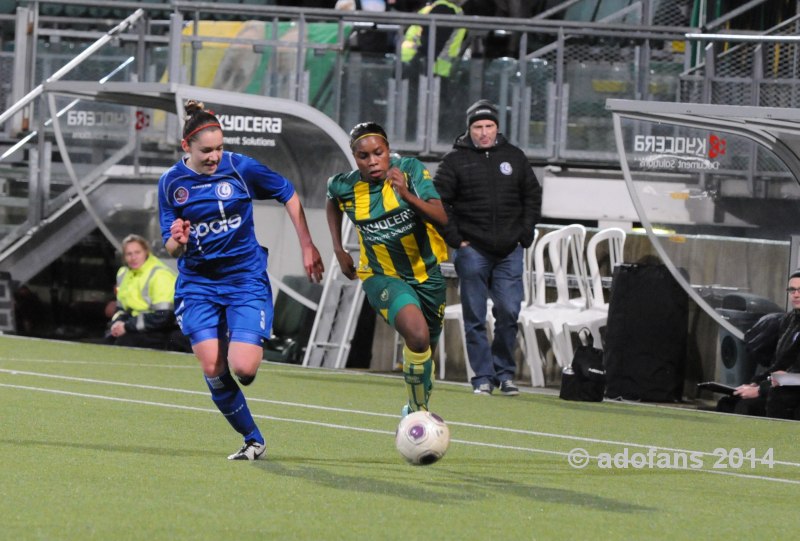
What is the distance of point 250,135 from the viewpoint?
17.0 meters

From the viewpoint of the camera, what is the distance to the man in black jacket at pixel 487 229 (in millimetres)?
12617

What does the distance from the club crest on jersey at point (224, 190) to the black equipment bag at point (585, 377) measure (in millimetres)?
5042

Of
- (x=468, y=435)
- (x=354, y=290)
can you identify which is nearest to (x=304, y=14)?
(x=354, y=290)

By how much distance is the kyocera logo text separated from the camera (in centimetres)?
1381

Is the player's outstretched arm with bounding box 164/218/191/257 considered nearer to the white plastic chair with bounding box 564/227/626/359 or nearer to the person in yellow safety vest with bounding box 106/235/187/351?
the white plastic chair with bounding box 564/227/626/359

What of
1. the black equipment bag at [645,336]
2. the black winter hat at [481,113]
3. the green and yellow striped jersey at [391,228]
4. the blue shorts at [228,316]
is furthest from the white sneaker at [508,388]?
the blue shorts at [228,316]

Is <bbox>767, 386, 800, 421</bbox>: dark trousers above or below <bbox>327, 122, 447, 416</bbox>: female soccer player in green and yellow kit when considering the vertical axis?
below

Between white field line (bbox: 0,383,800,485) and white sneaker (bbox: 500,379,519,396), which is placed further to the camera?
white sneaker (bbox: 500,379,519,396)

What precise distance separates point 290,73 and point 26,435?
29.4 feet

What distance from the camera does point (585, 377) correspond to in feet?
41.3

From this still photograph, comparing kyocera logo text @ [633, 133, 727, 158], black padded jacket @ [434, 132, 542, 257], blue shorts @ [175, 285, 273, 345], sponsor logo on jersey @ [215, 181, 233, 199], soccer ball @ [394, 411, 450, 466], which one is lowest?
soccer ball @ [394, 411, 450, 466]

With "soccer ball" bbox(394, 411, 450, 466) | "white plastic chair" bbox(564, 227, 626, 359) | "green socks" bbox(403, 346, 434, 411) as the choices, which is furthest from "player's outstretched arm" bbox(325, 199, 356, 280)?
"white plastic chair" bbox(564, 227, 626, 359)

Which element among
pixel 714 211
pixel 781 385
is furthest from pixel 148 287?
pixel 781 385

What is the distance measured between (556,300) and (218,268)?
25.9ft
